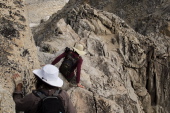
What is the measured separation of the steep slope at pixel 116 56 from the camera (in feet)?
32.3

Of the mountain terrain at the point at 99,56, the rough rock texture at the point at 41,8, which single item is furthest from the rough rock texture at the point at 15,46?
the rough rock texture at the point at 41,8

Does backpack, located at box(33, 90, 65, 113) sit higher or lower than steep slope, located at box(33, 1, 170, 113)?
higher

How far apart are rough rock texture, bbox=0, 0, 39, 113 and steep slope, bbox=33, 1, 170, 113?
2812 millimetres

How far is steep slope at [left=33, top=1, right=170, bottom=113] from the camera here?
985 cm

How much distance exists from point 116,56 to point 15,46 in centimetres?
834

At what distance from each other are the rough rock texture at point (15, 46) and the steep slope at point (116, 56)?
2812mm

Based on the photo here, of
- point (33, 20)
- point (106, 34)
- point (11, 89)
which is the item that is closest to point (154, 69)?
point (106, 34)

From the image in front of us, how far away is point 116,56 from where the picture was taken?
1297 cm

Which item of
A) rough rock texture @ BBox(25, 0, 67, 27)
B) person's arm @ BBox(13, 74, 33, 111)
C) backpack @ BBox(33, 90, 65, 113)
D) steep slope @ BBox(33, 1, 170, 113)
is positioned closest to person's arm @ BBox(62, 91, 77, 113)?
backpack @ BBox(33, 90, 65, 113)

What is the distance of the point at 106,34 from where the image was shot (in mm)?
14742

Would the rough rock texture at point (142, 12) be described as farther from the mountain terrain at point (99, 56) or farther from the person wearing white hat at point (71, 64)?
the person wearing white hat at point (71, 64)

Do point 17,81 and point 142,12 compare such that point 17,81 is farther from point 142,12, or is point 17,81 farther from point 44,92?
point 142,12

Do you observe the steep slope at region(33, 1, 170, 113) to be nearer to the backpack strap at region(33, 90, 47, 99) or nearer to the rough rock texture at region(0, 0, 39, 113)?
the rough rock texture at region(0, 0, 39, 113)

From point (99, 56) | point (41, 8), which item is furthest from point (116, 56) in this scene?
point (41, 8)
